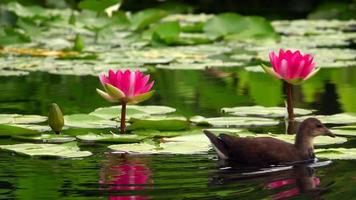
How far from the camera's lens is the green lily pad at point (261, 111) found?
4.56m

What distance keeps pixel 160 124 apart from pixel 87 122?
1.14ft

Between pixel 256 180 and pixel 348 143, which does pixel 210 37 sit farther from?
pixel 256 180

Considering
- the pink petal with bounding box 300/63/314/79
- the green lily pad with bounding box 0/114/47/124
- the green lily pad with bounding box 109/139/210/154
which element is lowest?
the green lily pad with bounding box 109/139/210/154

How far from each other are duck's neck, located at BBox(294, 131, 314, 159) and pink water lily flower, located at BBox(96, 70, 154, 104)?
688 mm

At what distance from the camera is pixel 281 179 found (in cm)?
323

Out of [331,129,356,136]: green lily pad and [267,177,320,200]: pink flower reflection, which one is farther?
[331,129,356,136]: green lily pad

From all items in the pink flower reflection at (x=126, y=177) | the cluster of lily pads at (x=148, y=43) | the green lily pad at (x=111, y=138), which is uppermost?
the cluster of lily pads at (x=148, y=43)

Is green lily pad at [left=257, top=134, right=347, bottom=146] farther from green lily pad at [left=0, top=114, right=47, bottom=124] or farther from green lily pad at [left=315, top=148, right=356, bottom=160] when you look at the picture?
green lily pad at [left=0, top=114, right=47, bottom=124]

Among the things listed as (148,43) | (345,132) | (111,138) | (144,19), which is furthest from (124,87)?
(144,19)

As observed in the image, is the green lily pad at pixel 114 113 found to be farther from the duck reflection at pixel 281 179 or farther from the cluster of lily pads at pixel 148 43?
the cluster of lily pads at pixel 148 43

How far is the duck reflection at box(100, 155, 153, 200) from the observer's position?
3027 millimetres

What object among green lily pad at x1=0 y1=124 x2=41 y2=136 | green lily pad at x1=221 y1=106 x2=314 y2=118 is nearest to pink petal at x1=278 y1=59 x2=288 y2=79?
green lily pad at x1=221 y1=106 x2=314 y2=118

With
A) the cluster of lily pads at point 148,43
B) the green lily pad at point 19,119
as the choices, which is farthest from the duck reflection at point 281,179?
the cluster of lily pads at point 148,43

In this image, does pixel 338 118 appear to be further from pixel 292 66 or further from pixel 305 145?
pixel 305 145
